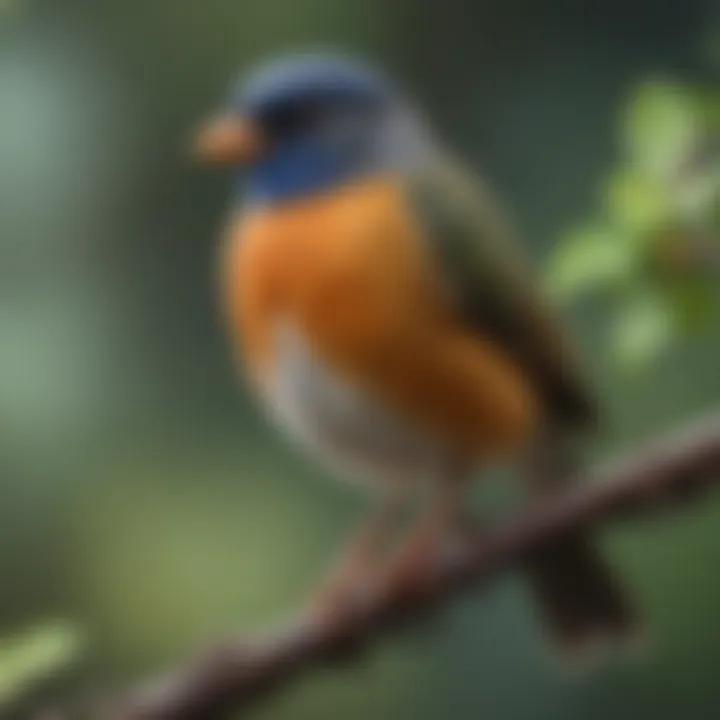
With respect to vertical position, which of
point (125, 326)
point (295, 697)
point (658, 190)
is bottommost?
point (295, 697)

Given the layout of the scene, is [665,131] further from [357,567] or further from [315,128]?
[357,567]

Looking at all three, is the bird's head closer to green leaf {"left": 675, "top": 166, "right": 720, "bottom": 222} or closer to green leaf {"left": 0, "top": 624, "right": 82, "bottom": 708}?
green leaf {"left": 675, "top": 166, "right": 720, "bottom": 222}

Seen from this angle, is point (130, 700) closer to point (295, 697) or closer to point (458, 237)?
point (295, 697)

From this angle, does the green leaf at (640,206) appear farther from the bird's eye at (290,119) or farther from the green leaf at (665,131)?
the bird's eye at (290,119)

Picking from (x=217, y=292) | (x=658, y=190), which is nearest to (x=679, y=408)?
(x=658, y=190)

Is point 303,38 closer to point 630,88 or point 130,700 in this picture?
point 630,88

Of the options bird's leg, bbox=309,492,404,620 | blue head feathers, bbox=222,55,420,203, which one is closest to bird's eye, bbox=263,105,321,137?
blue head feathers, bbox=222,55,420,203

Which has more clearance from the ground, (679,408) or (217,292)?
(217,292)
